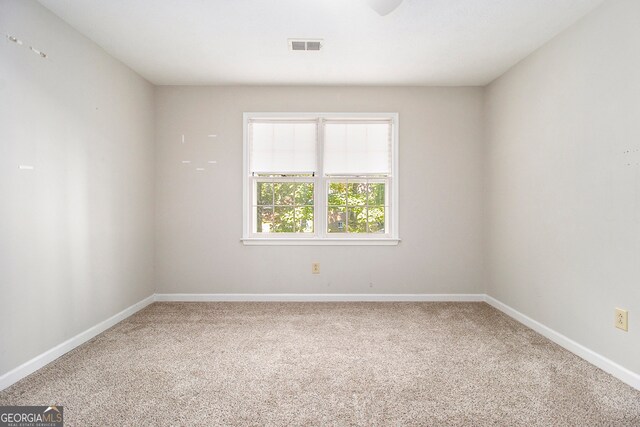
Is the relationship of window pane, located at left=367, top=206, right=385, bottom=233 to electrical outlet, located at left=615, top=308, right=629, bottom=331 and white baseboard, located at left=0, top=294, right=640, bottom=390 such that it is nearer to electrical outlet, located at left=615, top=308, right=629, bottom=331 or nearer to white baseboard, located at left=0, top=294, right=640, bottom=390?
white baseboard, located at left=0, top=294, right=640, bottom=390

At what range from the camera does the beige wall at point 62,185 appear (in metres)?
2.16

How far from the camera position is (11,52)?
215 centimetres

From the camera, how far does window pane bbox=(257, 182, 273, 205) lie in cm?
408

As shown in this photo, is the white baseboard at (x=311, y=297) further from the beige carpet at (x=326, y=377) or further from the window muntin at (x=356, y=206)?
the window muntin at (x=356, y=206)

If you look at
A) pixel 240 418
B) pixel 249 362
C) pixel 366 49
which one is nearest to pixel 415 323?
pixel 249 362

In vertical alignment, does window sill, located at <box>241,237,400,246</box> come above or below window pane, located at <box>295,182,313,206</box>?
below

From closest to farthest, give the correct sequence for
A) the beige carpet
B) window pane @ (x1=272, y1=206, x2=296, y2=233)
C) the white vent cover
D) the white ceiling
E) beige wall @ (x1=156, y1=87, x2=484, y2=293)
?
1. the beige carpet
2. the white ceiling
3. the white vent cover
4. beige wall @ (x1=156, y1=87, x2=484, y2=293)
5. window pane @ (x1=272, y1=206, x2=296, y2=233)

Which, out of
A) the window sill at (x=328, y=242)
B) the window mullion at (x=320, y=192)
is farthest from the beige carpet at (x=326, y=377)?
the window mullion at (x=320, y=192)

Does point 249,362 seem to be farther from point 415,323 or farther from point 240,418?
point 415,323

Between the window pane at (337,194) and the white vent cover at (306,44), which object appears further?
the window pane at (337,194)

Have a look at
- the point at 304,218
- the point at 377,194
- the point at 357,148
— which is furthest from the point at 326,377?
the point at 357,148

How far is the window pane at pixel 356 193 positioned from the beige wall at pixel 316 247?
45 centimetres

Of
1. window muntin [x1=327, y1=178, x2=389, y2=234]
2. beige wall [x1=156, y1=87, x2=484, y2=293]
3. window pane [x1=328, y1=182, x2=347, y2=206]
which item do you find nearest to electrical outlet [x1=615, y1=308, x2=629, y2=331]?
beige wall [x1=156, y1=87, x2=484, y2=293]

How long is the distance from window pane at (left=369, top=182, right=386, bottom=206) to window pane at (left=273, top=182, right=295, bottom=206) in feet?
3.11
